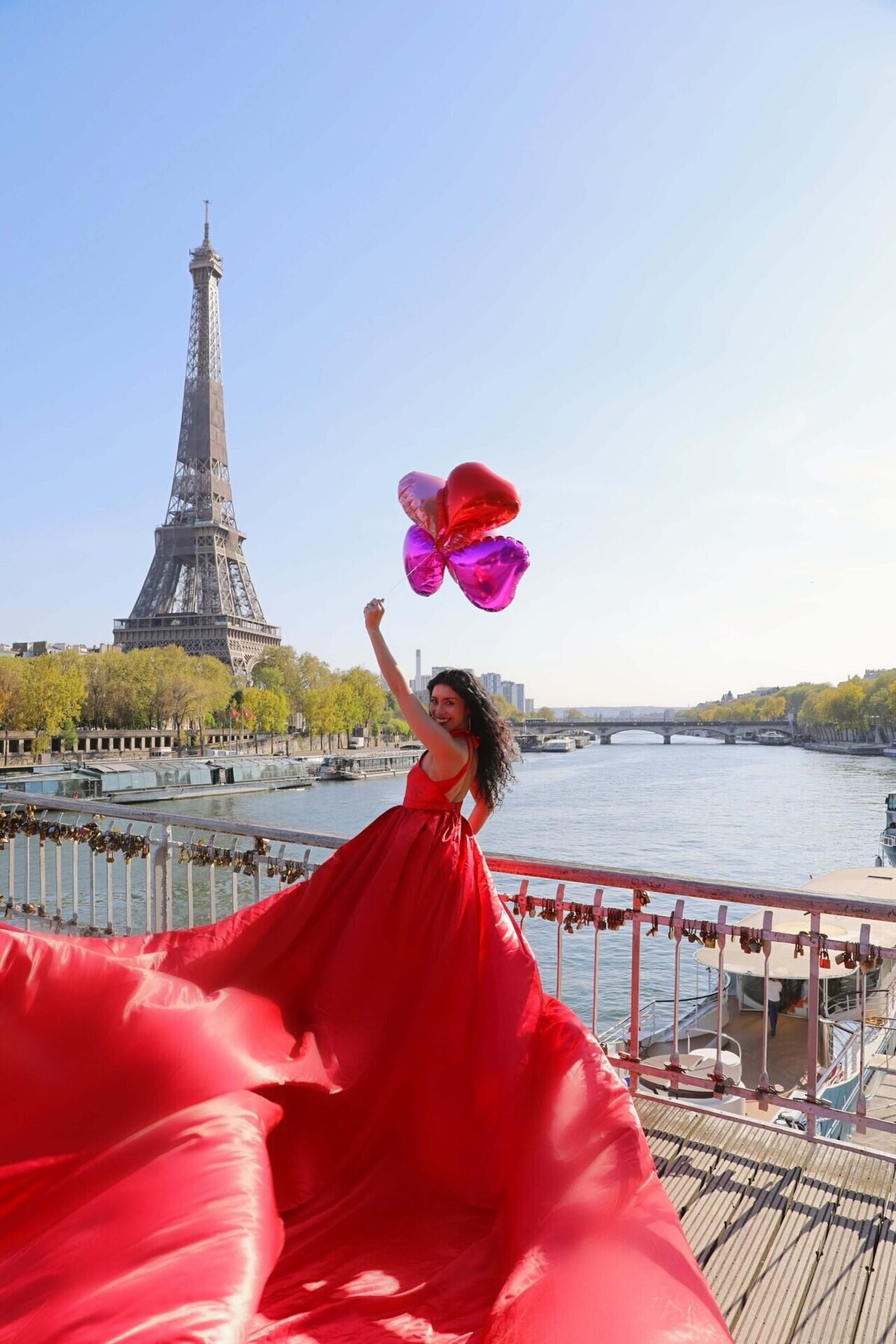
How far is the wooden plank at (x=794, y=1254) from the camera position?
7.32 feet

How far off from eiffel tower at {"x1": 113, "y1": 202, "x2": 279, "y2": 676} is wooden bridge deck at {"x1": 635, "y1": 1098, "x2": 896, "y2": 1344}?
73.4 metres

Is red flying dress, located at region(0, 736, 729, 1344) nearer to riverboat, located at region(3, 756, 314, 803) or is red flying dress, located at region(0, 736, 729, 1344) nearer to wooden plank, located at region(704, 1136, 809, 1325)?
wooden plank, located at region(704, 1136, 809, 1325)

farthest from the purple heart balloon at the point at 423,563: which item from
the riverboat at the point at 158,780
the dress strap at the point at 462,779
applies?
the riverboat at the point at 158,780

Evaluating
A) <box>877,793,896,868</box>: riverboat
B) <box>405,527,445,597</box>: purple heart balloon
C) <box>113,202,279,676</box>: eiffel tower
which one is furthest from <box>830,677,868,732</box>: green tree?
<box>405,527,445,597</box>: purple heart balloon

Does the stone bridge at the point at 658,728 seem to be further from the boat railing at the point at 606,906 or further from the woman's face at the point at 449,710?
the woman's face at the point at 449,710

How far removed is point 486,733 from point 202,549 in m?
77.5

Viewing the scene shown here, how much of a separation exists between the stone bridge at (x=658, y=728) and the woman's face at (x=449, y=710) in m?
90.8

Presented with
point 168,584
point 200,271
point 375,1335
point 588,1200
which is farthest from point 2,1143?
point 200,271

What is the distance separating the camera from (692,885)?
10.5ft

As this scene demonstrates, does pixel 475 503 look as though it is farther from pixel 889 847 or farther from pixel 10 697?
pixel 10 697

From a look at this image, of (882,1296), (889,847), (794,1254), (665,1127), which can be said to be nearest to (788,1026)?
(665,1127)

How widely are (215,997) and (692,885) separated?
63.0 inches

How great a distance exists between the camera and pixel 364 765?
63.0 m

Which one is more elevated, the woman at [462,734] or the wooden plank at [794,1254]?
the woman at [462,734]
